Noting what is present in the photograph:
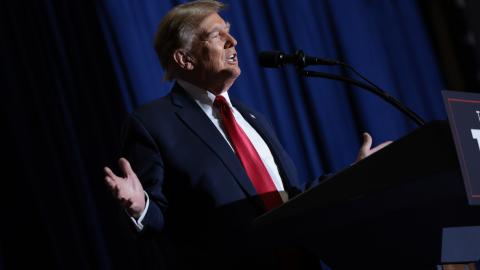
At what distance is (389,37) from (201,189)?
1903 mm

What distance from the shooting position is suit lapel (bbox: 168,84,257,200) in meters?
1.51

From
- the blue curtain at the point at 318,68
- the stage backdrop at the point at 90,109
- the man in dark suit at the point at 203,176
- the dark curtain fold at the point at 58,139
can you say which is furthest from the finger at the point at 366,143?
the blue curtain at the point at 318,68

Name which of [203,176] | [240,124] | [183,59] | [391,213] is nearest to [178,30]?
[183,59]

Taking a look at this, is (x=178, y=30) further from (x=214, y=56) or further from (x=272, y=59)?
(x=272, y=59)

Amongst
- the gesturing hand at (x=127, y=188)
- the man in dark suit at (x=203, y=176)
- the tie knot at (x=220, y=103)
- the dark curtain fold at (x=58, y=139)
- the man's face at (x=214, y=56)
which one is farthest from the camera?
the dark curtain fold at (x=58, y=139)

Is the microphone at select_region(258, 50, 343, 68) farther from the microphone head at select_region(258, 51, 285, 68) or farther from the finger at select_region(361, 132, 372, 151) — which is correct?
the finger at select_region(361, 132, 372, 151)

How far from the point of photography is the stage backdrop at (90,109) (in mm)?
2297

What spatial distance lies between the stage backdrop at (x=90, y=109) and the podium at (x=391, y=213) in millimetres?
1109

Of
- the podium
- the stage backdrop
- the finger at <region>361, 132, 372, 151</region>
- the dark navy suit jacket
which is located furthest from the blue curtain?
the podium

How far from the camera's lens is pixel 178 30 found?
1.89 m

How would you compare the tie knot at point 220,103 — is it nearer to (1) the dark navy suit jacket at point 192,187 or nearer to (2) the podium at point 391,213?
(1) the dark navy suit jacket at point 192,187

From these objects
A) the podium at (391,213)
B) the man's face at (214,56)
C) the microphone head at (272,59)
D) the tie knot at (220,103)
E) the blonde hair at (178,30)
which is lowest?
the podium at (391,213)

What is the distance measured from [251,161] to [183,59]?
0.43 m

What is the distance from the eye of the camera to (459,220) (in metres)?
1.01
